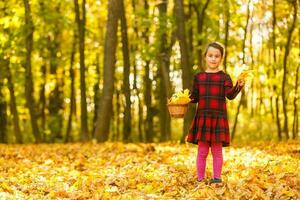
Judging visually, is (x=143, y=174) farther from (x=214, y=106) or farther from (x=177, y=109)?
(x=214, y=106)

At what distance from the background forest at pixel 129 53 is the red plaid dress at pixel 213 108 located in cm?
520

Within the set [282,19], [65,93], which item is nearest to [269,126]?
[282,19]

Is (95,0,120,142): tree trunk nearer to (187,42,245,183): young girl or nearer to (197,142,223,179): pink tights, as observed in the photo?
(187,42,245,183): young girl

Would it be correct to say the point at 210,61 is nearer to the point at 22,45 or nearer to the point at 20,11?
the point at 20,11

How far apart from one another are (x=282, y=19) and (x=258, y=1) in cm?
126

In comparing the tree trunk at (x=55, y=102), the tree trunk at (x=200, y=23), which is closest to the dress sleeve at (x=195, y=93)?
the tree trunk at (x=200, y=23)

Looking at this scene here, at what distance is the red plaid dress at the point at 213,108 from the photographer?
24.0 ft

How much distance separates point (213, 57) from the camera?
738 cm

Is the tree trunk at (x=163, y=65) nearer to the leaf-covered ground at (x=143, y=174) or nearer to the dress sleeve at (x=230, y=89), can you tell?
the leaf-covered ground at (x=143, y=174)

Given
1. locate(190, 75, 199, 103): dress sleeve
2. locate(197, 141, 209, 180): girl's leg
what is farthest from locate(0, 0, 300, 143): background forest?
locate(197, 141, 209, 180): girl's leg

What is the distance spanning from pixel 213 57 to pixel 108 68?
7820 millimetres

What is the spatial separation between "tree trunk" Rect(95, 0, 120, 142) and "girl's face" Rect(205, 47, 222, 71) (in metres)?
7.36

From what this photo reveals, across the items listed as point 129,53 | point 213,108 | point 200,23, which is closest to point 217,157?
point 213,108

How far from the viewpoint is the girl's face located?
737 centimetres
